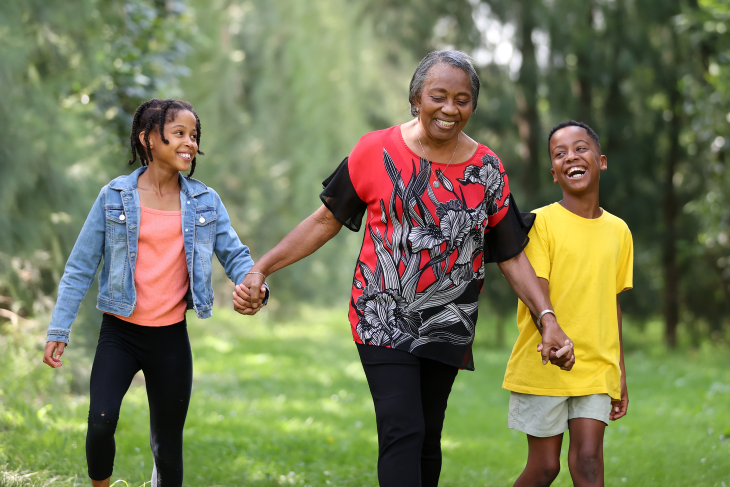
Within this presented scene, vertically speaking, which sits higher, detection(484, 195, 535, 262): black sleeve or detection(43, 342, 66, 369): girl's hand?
detection(484, 195, 535, 262): black sleeve

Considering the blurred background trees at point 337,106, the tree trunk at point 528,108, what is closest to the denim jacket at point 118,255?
the blurred background trees at point 337,106

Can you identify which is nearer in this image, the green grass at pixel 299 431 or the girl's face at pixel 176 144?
the girl's face at pixel 176 144

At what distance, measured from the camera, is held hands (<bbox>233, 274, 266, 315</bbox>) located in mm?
3529

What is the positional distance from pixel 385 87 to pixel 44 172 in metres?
16.9

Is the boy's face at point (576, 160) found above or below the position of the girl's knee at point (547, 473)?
above

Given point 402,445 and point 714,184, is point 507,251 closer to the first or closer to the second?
point 402,445

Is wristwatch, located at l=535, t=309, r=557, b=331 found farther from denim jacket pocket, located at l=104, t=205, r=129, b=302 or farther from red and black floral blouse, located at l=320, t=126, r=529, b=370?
denim jacket pocket, located at l=104, t=205, r=129, b=302

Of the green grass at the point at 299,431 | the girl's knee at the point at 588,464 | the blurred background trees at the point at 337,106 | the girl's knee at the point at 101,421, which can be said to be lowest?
the green grass at the point at 299,431

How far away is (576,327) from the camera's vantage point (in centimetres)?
359

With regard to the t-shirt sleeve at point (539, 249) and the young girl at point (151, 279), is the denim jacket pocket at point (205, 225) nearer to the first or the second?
the young girl at point (151, 279)

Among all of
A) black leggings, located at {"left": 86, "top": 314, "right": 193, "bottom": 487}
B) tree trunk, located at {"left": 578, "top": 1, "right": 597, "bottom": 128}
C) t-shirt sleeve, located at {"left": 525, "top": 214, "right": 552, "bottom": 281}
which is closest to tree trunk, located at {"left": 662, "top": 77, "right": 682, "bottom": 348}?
tree trunk, located at {"left": 578, "top": 1, "right": 597, "bottom": 128}

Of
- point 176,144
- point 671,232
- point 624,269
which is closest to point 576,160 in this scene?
point 624,269

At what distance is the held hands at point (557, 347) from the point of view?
334 centimetres

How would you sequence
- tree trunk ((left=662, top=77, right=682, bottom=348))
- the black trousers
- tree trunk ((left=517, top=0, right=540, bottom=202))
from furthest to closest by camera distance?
tree trunk ((left=662, top=77, right=682, bottom=348))
tree trunk ((left=517, top=0, right=540, bottom=202))
the black trousers
